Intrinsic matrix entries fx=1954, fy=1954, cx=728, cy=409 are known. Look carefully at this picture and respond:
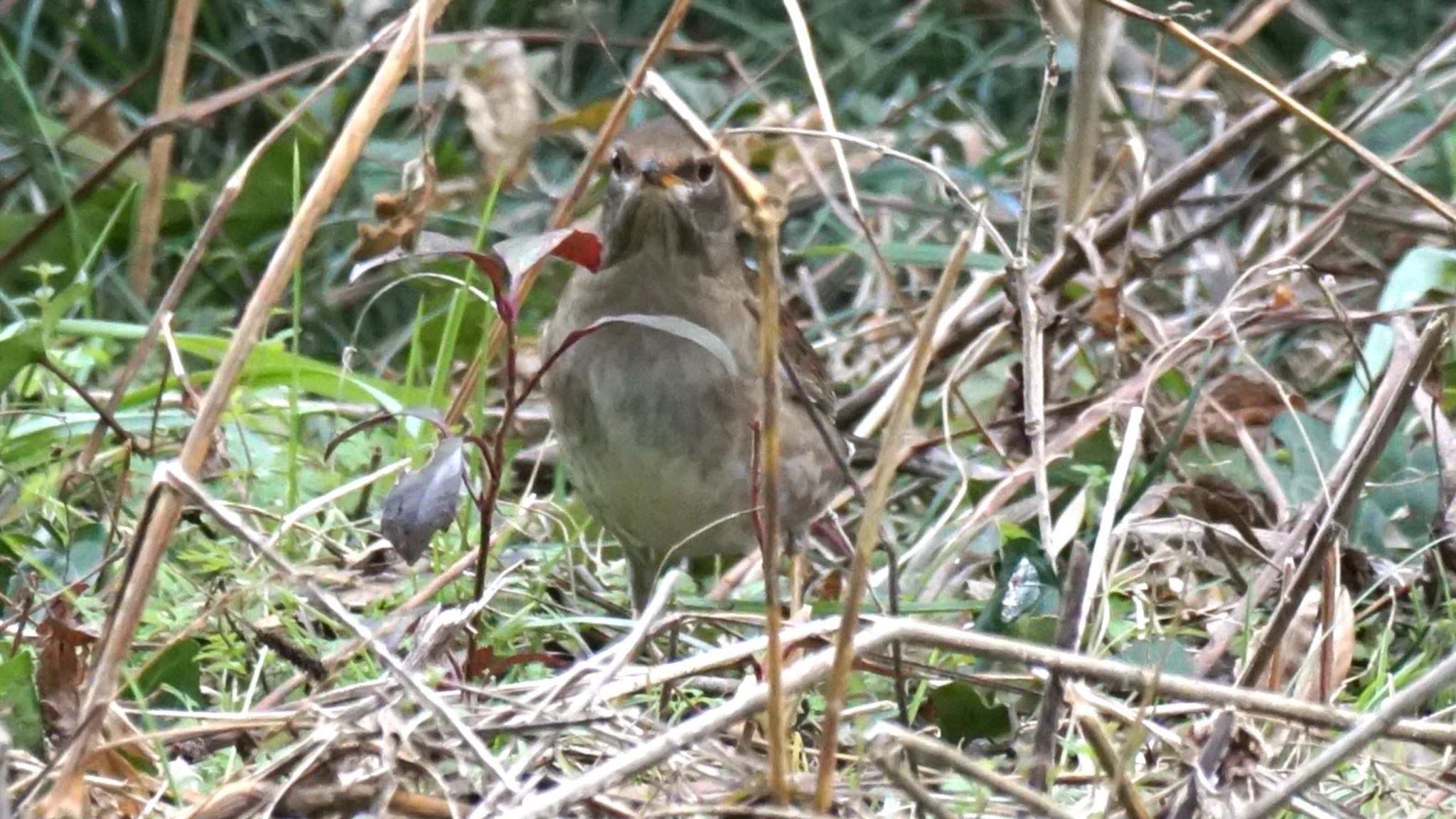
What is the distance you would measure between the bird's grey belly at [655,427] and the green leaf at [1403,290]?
1188mm

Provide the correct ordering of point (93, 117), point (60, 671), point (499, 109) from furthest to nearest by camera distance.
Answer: point (499, 109) → point (93, 117) → point (60, 671)

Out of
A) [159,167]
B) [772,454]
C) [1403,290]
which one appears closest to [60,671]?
[772,454]

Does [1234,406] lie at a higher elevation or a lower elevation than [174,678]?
lower

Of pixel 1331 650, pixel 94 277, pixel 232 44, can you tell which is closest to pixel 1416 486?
pixel 1331 650

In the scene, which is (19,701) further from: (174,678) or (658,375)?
(658,375)

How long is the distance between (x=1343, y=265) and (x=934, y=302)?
348 centimetres

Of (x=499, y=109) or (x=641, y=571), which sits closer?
(x=641, y=571)

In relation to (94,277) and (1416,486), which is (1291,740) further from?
(94,277)

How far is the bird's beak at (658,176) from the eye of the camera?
3238 mm

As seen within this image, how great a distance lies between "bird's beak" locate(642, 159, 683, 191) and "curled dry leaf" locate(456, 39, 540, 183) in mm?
1915

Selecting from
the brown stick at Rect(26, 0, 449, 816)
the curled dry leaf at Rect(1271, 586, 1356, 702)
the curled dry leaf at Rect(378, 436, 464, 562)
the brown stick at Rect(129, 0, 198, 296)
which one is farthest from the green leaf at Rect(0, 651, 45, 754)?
the brown stick at Rect(129, 0, 198, 296)

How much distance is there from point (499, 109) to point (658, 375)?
2.09 metres

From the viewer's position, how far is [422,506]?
2.34 metres

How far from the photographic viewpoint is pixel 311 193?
82.0 inches
